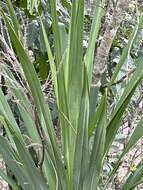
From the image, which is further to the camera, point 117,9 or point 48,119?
point 117,9

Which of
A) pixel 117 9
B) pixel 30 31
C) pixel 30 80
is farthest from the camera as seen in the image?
pixel 30 31

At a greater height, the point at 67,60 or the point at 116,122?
the point at 67,60

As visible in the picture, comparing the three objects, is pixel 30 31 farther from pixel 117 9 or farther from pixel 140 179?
pixel 140 179

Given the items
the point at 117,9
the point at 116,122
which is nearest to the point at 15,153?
the point at 116,122

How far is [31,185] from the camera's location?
0.95 meters

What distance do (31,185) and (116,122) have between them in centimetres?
25

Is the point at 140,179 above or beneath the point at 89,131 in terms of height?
beneath

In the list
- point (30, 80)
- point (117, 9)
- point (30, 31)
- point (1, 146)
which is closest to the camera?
point (30, 80)

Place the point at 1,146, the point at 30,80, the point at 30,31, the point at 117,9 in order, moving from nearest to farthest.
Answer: the point at 30,80 → the point at 1,146 → the point at 117,9 → the point at 30,31

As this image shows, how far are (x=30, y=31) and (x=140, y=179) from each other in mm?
661

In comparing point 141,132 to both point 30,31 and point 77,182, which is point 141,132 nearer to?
point 77,182

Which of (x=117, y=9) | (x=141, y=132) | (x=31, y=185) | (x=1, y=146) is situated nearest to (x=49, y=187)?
(x=31, y=185)

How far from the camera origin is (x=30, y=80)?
846mm

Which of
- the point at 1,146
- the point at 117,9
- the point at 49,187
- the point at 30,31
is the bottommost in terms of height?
the point at 49,187
